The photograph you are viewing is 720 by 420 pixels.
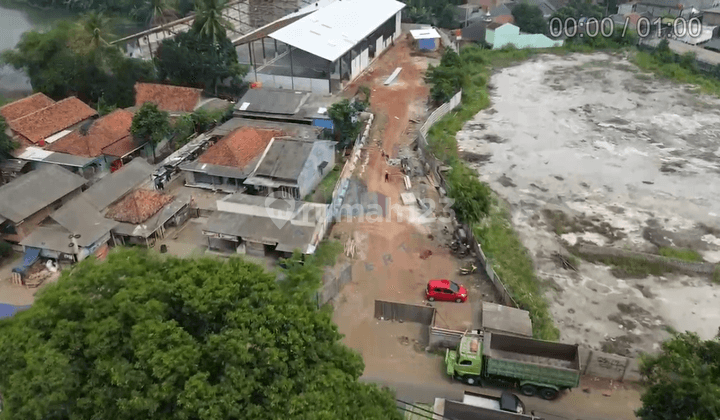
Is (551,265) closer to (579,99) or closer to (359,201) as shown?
(359,201)

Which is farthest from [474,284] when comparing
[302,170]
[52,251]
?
[52,251]

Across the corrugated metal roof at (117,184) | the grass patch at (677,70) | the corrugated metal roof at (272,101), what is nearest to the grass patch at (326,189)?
the corrugated metal roof at (272,101)

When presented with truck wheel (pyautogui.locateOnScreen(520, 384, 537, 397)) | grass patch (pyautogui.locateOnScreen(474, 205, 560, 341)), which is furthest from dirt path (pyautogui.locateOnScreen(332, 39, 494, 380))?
truck wheel (pyautogui.locateOnScreen(520, 384, 537, 397))

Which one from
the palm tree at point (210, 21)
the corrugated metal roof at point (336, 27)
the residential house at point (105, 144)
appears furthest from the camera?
the corrugated metal roof at point (336, 27)

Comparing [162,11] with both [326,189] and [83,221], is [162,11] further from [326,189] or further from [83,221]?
[83,221]

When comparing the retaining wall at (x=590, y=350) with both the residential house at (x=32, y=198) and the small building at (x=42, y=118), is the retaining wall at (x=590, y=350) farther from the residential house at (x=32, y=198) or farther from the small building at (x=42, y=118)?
the small building at (x=42, y=118)
